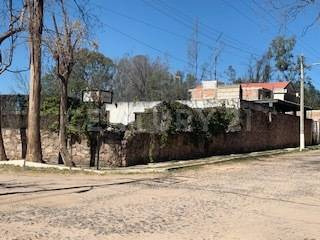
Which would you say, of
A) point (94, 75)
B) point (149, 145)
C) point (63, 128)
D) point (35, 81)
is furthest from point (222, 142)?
point (94, 75)

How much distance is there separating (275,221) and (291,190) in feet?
17.1

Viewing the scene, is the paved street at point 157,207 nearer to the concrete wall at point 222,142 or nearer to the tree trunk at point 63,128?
the tree trunk at point 63,128

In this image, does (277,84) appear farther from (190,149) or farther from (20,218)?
(20,218)

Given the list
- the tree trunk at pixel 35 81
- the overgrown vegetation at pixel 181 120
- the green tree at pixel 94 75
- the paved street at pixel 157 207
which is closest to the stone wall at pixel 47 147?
the tree trunk at pixel 35 81

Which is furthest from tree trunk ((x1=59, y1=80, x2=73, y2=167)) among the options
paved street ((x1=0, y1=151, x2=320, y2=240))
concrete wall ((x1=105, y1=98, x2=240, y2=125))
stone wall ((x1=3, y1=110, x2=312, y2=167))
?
concrete wall ((x1=105, y1=98, x2=240, y2=125))

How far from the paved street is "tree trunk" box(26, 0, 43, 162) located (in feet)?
10.6

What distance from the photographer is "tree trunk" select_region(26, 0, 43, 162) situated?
21.0m

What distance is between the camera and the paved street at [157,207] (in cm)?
874

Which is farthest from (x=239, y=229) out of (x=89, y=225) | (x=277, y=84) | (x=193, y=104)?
(x=277, y=84)

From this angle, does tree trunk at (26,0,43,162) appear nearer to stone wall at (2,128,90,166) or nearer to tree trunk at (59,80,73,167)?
tree trunk at (59,80,73,167)

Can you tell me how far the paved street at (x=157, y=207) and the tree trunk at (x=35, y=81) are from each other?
3233 millimetres

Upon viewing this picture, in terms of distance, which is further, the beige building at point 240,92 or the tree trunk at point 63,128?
the beige building at point 240,92

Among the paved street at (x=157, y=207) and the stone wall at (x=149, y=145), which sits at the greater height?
the stone wall at (x=149, y=145)

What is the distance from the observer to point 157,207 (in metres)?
11.3
